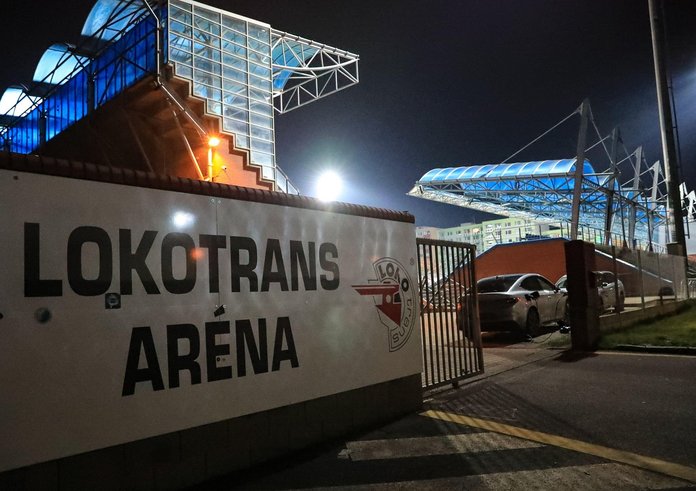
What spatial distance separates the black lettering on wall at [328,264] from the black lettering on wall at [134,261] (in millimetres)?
1757

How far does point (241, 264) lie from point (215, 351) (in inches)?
30.5

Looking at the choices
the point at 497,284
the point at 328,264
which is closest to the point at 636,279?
the point at 497,284

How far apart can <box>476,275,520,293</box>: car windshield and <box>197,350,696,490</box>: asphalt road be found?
206 inches

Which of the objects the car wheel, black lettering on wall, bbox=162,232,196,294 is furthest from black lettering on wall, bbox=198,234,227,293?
the car wheel

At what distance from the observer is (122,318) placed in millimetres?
3723

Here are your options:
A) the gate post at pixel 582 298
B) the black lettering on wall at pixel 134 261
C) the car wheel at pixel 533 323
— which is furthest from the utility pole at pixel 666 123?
the black lettering on wall at pixel 134 261

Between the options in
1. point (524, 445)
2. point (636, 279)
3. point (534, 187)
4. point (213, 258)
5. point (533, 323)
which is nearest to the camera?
point (213, 258)

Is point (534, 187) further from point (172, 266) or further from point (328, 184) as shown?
point (172, 266)

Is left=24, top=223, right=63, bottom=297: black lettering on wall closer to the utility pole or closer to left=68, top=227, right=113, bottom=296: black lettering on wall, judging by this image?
left=68, top=227, right=113, bottom=296: black lettering on wall

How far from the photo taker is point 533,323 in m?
12.2

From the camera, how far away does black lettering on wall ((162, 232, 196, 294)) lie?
13.1 ft

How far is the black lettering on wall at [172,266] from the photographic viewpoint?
4.00 meters

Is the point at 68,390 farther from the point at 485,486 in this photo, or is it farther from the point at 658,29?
the point at 658,29

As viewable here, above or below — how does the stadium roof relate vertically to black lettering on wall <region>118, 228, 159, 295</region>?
above
